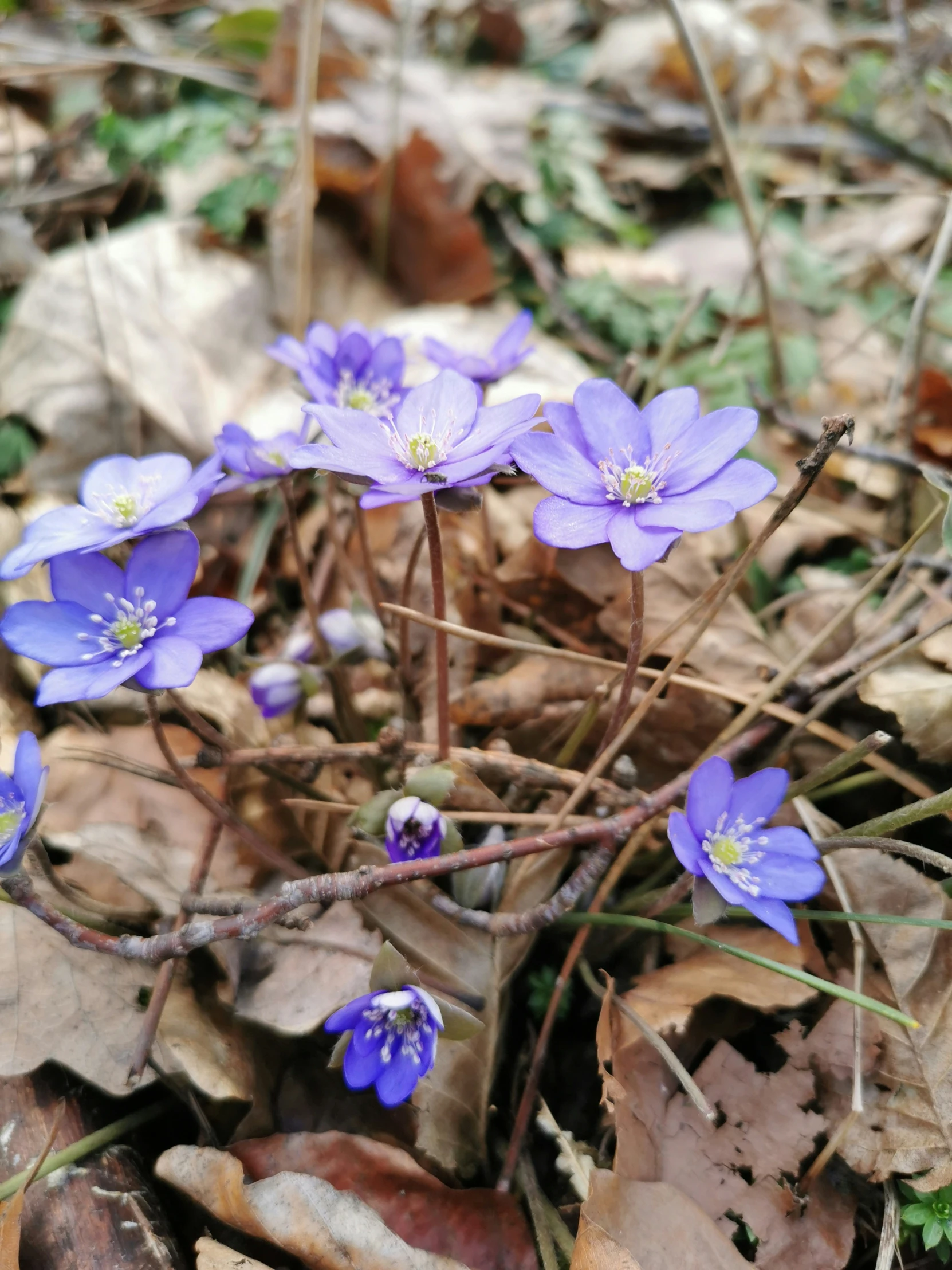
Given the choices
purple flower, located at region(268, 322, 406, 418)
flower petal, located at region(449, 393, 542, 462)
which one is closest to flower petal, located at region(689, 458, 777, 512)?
flower petal, located at region(449, 393, 542, 462)

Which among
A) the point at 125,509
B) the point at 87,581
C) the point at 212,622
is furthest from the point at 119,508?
the point at 212,622

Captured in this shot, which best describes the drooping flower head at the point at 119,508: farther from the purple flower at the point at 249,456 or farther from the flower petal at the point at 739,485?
the flower petal at the point at 739,485

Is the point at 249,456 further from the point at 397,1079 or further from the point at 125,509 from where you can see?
the point at 397,1079

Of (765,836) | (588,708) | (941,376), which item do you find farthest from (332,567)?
(941,376)

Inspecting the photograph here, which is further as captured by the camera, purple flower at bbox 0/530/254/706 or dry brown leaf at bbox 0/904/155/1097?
dry brown leaf at bbox 0/904/155/1097

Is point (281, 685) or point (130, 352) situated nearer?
point (281, 685)

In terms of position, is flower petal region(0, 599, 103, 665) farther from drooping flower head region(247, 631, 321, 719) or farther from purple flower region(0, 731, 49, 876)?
drooping flower head region(247, 631, 321, 719)
